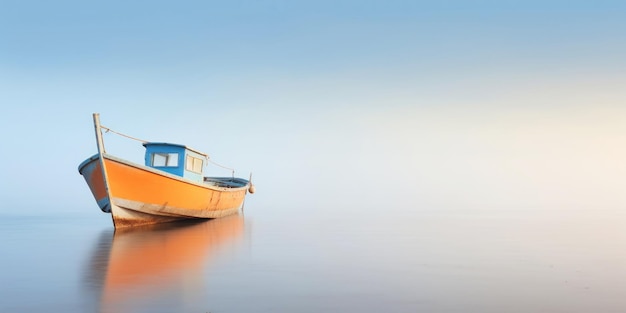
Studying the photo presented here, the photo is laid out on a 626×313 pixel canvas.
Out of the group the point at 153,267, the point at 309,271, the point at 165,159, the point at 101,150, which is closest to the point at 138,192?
the point at 101,150

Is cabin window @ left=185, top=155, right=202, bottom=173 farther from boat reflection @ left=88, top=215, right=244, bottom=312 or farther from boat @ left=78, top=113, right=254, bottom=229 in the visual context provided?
boat reflection @ left=88, top=215, right=244, bottom=312

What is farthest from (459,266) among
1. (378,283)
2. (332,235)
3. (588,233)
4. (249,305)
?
(588,233)

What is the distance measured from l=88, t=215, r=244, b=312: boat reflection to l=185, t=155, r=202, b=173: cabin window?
3.31 meters

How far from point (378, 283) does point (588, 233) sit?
1438cm

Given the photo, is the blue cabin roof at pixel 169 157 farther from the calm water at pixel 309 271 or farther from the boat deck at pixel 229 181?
the boat deck at pixel 229 181

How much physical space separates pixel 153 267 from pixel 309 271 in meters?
3.24

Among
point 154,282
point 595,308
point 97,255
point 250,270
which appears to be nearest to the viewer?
point 595,308

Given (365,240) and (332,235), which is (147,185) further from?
(365,240)

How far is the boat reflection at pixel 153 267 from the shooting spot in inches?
315

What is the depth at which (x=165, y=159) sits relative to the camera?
74.9 feet

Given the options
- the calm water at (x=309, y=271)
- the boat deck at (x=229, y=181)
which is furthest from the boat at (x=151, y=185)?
the boat deck at (x=229, y=181)

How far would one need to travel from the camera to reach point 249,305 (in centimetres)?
784

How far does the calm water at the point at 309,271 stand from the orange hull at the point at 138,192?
3.61 ft

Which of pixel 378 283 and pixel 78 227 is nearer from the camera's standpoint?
pixel 378 283
